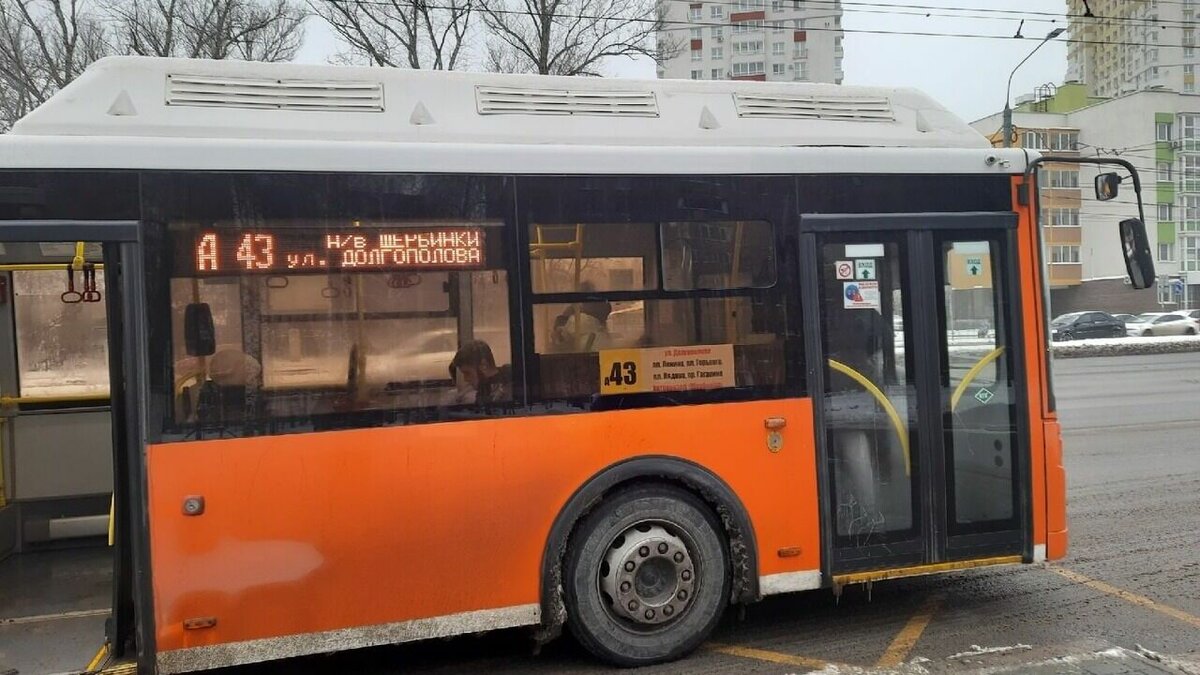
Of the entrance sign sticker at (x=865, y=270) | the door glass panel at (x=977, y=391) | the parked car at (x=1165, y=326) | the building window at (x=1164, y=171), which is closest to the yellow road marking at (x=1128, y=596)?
the door glass panel at (x=977, y=391)

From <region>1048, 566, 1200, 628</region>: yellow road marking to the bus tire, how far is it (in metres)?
2.76

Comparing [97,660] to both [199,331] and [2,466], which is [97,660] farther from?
[2,466]

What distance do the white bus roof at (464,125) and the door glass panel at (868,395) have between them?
593 millimetres

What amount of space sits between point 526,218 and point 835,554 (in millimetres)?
2433

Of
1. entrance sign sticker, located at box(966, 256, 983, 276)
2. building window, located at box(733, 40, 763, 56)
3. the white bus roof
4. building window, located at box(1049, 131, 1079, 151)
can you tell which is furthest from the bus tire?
building window, located at box(733, 40, 763, 56)

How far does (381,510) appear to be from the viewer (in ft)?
13.2

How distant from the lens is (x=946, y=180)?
4895 mm

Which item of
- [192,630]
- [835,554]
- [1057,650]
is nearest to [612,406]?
A: [835,554]

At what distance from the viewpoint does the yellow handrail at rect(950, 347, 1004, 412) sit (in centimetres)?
487

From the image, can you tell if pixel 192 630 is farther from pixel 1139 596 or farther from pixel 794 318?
pixel 1139 596

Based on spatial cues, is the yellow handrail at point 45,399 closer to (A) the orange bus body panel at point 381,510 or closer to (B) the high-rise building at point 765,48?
(A) the orange bus body panel at point 381,510

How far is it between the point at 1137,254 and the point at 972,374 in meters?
1.31

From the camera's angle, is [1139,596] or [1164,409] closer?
A: [1139,596]

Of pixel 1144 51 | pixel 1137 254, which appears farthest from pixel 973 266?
pixel 1144 51
